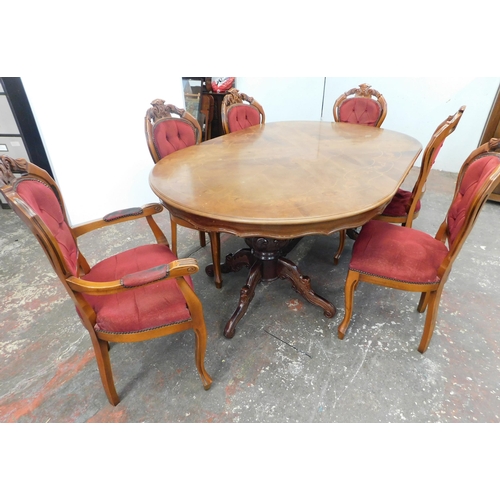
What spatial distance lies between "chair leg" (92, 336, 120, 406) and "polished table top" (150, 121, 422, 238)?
573 mm

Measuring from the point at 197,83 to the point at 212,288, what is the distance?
3.45 m

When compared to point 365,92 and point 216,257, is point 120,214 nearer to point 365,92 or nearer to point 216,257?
point 216,257

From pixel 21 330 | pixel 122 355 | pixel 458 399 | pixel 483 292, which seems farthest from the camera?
pixel 483 292

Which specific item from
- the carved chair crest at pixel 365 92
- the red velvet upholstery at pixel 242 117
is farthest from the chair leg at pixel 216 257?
the carved chair crest at pixel 365 92

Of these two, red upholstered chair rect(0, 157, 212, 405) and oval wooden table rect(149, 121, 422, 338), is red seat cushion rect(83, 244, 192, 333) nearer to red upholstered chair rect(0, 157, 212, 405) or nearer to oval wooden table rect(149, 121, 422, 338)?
red upholstered chair rect(0, 157, 212, 405)

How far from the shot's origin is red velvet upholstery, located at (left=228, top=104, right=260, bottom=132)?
7.95 ft

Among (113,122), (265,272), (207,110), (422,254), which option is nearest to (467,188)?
(422,254)

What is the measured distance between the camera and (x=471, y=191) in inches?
49.1

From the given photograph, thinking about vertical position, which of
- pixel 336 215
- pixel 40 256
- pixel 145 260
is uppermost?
pixel 336 215

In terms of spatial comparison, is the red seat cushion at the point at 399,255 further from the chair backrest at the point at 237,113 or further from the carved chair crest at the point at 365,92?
the carved chair crest at the point at 365,92

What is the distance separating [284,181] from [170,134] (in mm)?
989

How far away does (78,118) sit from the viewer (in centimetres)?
228
